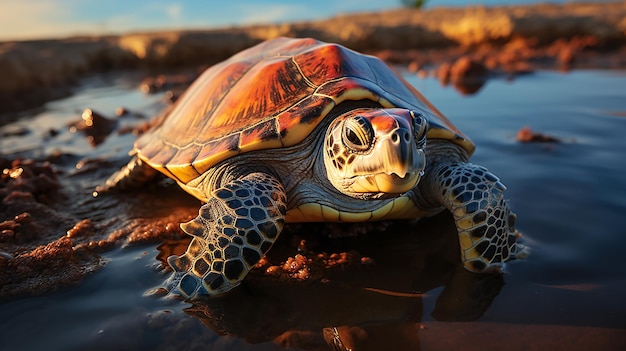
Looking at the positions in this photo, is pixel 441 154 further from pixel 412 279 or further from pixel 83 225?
pixel 83 225

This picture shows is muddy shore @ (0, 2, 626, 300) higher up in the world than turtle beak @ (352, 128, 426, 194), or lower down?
lower down

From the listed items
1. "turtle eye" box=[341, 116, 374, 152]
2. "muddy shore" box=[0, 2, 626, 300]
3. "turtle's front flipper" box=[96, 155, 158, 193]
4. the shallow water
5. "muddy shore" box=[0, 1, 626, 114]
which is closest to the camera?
the shallow water

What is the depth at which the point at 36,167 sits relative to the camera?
13.6ft

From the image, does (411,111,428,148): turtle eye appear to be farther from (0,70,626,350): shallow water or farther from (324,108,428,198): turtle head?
(0,70,626,350): shallow water

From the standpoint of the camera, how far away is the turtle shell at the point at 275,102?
2.63m

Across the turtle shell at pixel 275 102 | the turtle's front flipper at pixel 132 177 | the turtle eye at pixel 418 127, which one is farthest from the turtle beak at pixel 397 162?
the turtle's front flipper at pixel 132 177

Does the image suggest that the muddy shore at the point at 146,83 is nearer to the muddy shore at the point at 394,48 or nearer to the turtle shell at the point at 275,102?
the muddy shore at the point at 394,48

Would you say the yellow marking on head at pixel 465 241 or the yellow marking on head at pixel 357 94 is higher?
the yellow marking on head at pixel 357 94

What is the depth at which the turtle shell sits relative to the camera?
263 cm

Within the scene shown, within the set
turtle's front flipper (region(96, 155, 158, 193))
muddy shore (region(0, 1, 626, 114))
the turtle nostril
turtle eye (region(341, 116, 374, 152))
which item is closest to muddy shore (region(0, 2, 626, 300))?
muddy shore (region(0, 1, 626, 114))

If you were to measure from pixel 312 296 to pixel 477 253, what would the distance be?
991 millimetres

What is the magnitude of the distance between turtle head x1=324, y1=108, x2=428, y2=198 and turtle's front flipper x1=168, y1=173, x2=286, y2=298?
45 cm

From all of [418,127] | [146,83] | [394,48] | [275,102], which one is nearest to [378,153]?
[418,127]

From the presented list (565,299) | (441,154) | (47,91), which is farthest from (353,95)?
(47,91)
